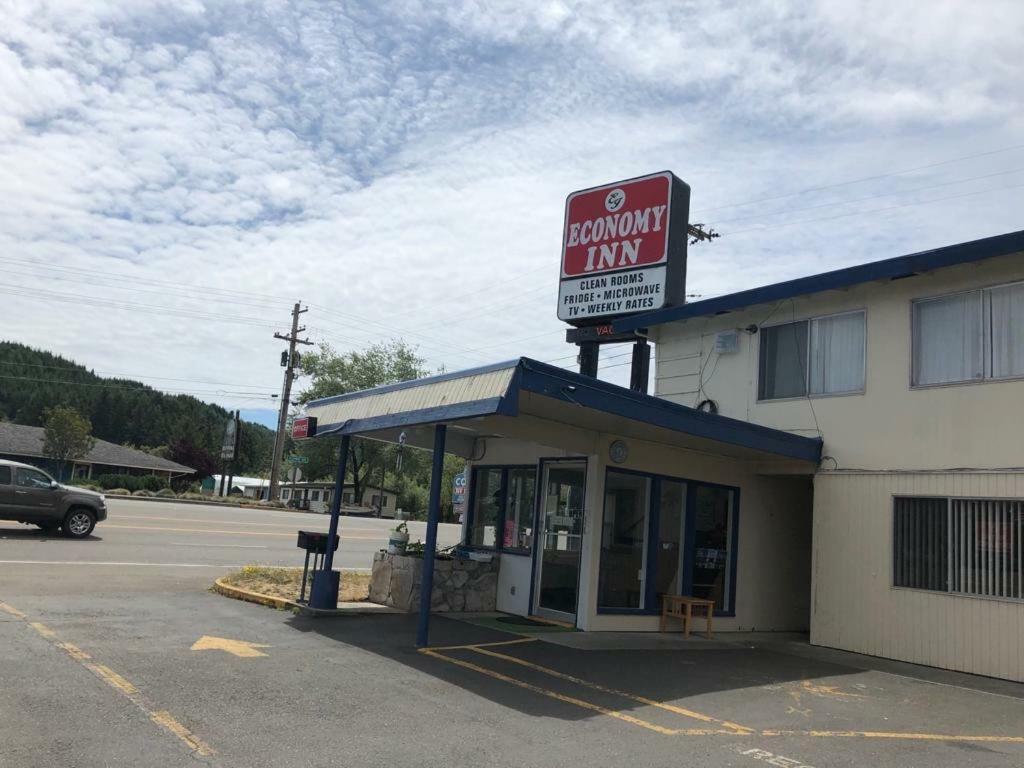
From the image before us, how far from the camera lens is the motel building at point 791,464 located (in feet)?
34.8

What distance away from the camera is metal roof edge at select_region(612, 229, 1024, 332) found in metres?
10.7

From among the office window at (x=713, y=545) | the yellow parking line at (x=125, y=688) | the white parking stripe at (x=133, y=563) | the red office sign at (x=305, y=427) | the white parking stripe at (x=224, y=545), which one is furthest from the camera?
the white parking stripe at (x=224, y=545)

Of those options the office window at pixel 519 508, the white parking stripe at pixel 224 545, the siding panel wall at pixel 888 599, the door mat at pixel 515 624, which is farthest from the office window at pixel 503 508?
the white parking stripe at pixel 224 545

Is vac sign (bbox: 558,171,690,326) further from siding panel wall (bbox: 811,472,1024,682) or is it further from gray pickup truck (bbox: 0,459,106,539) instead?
gray pickup truck (bbox: 0,459,106,539)

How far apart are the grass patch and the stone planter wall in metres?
0.57

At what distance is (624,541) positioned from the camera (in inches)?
493

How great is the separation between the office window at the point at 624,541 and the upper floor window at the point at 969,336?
428cm

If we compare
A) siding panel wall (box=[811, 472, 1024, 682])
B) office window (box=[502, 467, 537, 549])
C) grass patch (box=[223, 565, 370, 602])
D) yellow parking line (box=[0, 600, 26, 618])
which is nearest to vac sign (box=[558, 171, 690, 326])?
office window (box=[502, 467, 537, 549])

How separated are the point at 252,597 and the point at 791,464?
28.3 ft

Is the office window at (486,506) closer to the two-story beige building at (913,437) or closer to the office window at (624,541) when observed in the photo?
the office window at (624,541)

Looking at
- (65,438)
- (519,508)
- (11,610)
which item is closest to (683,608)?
(519,508)

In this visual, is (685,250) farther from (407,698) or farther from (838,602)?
(407,698)

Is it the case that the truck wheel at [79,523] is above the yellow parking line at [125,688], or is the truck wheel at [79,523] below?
above

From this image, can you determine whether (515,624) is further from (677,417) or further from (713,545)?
(677,417)
